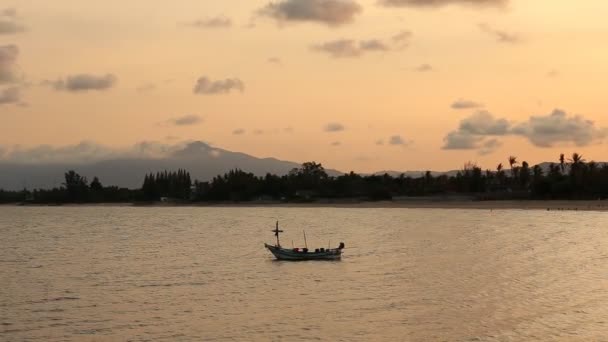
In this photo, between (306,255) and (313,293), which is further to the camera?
(306,255)

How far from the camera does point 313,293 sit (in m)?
52.3

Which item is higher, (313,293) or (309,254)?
(309,254)

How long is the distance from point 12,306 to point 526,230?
298ft

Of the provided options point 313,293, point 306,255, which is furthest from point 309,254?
point 313,293

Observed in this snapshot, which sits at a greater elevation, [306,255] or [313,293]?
[306,255]

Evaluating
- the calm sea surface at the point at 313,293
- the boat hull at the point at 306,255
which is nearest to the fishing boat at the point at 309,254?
the boat hull at the point at 306,255

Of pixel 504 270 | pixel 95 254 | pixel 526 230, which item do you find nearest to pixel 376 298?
pixel 504 270

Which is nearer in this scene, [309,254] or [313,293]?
[313,293]

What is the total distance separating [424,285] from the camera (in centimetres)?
5462

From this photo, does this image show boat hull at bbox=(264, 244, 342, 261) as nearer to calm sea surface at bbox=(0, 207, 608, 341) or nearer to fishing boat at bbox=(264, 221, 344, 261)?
fishing boat at bbox=(264, 221, 344, 261)

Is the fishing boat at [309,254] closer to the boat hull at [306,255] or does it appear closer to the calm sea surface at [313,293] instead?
the boat hull at [306,255]

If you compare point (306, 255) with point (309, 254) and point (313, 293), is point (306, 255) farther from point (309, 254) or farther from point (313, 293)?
point (313, 293)

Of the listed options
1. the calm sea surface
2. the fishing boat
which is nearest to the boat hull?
the fishing boat

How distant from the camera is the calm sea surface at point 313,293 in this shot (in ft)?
127
